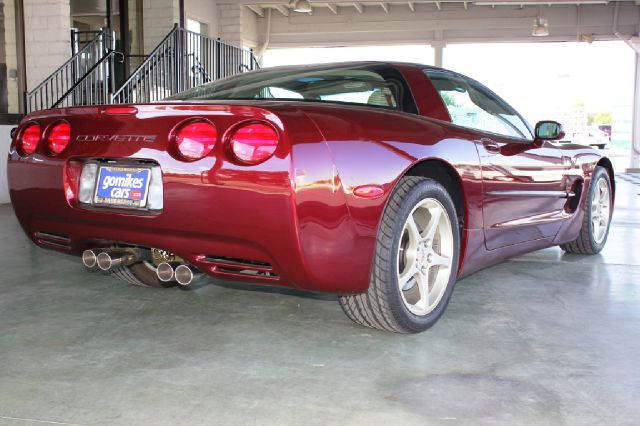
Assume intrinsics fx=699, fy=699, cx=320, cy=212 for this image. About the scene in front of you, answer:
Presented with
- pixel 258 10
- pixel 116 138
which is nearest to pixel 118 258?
pixel 116 138

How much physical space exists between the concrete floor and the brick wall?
6643 mm

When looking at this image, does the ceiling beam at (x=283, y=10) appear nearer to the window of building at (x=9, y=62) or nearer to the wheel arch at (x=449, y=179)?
the window of building at (x=9, y=62)

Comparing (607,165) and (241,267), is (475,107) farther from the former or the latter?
(607,165)

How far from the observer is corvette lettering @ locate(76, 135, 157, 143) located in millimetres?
2584

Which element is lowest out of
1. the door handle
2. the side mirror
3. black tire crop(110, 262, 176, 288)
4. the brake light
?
black tire crop(110, 262, 176, 288)

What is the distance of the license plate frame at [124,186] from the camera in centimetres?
257

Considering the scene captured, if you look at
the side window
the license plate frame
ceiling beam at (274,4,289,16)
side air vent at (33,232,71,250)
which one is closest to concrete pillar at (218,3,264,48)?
ceiling beam at (274,4,289,16)

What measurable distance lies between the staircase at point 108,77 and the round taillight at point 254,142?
662cm

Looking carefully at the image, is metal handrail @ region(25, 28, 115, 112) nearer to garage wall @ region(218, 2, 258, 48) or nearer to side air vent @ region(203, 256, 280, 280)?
garage wall @ region(218, 2, 258, 48)

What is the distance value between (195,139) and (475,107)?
5.29 ft

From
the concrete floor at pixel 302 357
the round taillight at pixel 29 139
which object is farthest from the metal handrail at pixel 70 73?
the round taillight at pixel 29 139

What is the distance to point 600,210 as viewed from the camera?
15.9ft

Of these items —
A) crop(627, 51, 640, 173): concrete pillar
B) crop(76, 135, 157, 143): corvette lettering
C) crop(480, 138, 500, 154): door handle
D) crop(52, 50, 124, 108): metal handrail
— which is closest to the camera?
crop(76, 135, 157, 143): corvette lettering

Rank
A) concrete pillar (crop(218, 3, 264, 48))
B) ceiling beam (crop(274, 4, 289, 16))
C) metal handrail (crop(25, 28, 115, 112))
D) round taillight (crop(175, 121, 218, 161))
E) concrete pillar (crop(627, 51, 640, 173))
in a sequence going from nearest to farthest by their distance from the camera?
1. round taillight (crop(175, 121, 218, 161))
2. metal handrail (crop(25, 28, 115, 112))
3. concrete pillar (crop(218, 3, 264, 48))
4. concrete pillar (crop(627, 51, 640, 173))
5. ceiling beam (crop(274, 4, 289, 16))
